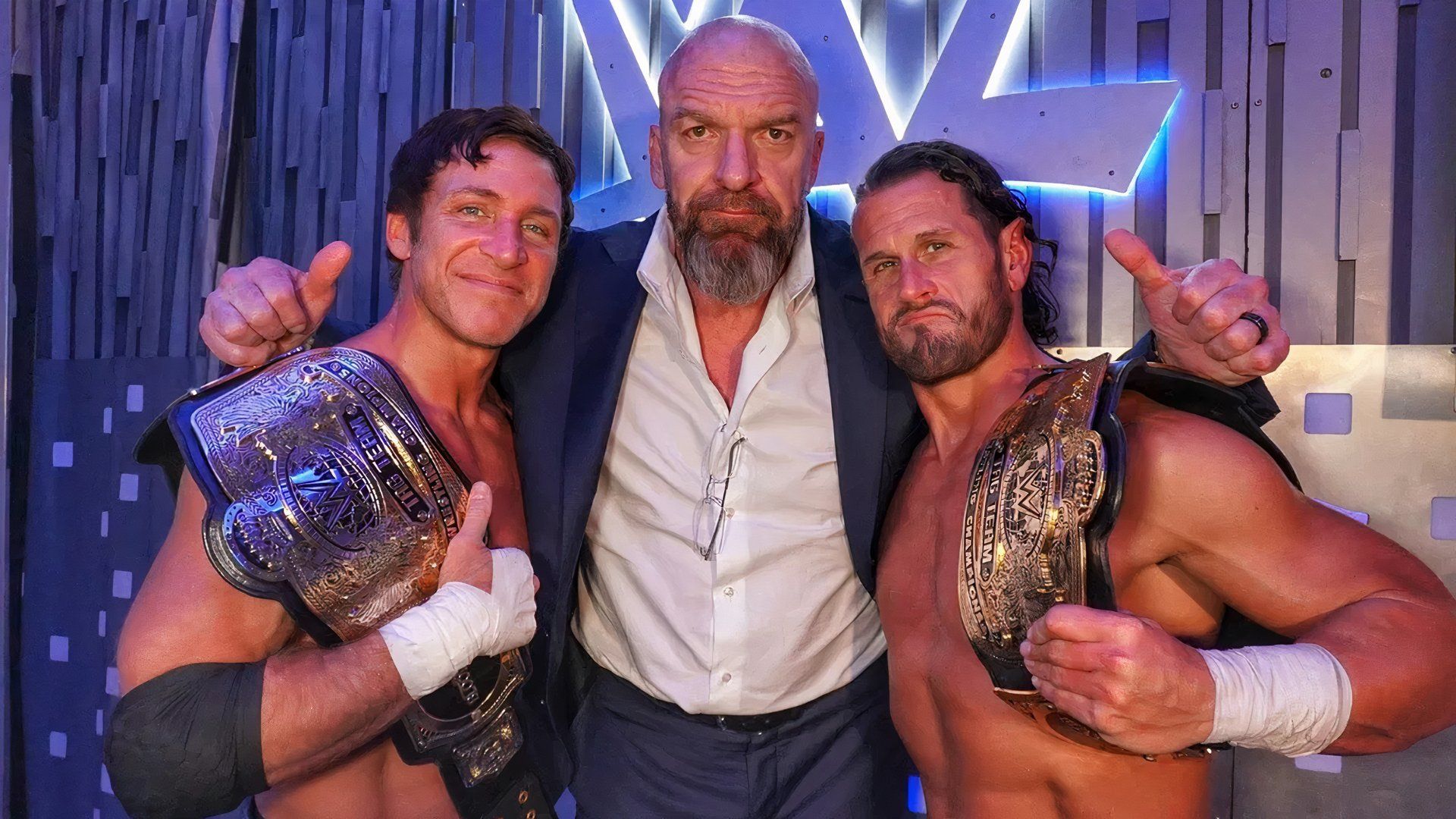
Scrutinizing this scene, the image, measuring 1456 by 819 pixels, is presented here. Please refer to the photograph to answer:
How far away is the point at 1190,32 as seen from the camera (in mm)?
2383

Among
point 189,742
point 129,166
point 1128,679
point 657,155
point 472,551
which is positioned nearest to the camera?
point 1128,679

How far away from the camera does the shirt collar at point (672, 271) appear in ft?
7.13

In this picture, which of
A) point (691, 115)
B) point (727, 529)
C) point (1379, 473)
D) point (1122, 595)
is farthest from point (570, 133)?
point (1379, 473)

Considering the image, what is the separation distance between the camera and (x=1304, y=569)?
4.79 ft

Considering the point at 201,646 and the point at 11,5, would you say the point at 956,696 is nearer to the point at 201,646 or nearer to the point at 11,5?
the point at 201,646

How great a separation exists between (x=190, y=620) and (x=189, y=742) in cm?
19

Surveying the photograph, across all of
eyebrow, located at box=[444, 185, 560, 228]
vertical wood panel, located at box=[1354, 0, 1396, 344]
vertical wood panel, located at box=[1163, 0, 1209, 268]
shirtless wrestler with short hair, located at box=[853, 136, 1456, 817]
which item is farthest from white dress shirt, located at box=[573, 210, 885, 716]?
vertical wood panel, located at box=[1354, 0, 1396, 344]

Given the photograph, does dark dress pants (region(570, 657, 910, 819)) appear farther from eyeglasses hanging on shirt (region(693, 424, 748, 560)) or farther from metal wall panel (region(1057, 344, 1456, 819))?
metal wall panel (region(1057, 344, 1456, 819))

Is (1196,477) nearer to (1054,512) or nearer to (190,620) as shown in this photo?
(1054,512)

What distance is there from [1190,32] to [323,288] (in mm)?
2219

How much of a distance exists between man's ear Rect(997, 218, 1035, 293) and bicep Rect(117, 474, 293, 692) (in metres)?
1.58

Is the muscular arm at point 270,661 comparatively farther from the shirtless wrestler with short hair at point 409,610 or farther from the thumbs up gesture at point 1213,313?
the thumbs up gesture at point 1213,313

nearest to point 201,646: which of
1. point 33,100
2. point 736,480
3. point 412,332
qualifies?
point 412,332

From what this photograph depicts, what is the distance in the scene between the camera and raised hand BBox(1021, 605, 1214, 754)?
127 cm
